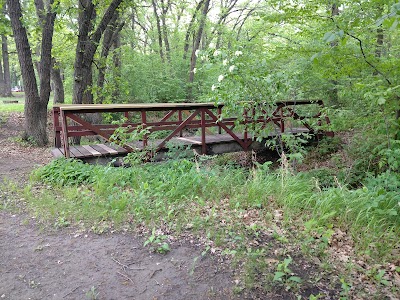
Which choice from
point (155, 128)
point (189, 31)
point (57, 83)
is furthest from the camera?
point (189, 31)

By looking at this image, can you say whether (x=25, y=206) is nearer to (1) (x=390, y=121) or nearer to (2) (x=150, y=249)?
(2) (x=150, y=249)

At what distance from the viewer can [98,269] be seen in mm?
3125

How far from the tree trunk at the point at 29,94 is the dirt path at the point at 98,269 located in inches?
276

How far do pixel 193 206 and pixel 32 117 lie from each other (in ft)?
26.6

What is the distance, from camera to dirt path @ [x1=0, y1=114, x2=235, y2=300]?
9.15ft

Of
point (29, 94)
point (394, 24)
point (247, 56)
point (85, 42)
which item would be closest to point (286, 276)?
point (394, 24)

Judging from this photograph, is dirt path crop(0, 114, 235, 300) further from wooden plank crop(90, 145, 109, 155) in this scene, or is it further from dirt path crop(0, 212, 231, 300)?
wooden plank crop(90, 145, 109, 155)

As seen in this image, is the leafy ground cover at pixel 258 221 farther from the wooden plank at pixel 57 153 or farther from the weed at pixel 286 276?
the wooden plank at pixel 57 153

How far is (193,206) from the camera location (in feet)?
14.0

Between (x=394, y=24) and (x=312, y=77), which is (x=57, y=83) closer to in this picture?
(x=312, y=77)

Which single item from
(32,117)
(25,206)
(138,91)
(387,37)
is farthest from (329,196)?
(138,91)

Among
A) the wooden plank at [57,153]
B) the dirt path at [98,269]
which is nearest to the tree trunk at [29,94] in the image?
the wooden plank at [57,153]

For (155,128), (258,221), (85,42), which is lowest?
(258,221)

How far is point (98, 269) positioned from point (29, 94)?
8748 millimetres
